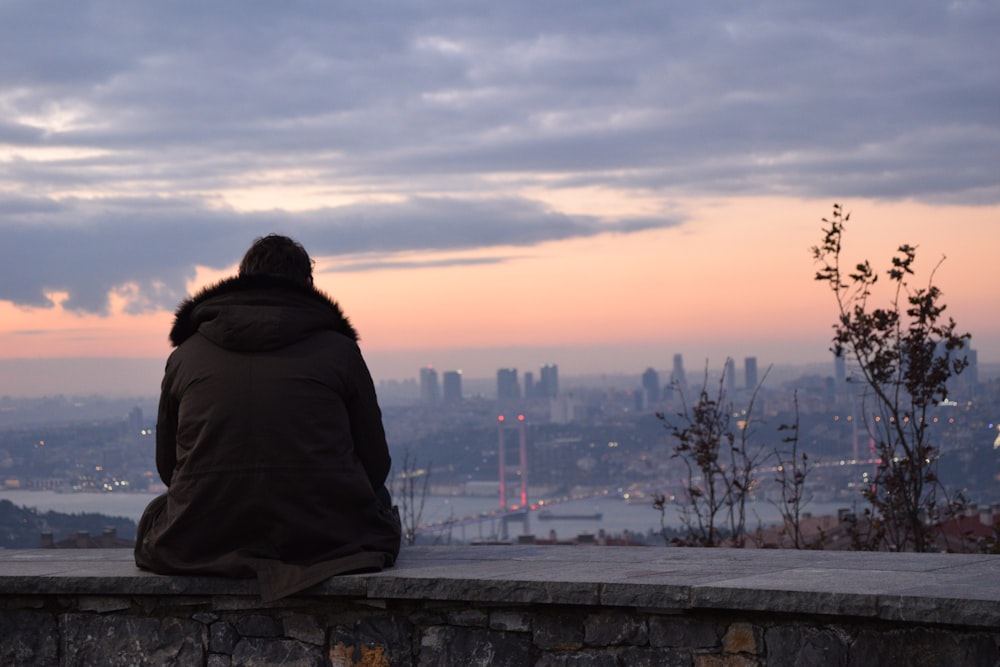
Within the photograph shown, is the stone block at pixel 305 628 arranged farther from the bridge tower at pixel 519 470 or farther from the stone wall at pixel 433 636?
the bridge tower at pixel 519 470

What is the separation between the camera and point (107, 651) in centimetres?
445

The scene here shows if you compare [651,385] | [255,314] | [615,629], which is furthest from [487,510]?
[615,629]

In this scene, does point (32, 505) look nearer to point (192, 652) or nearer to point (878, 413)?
point (878, 413)

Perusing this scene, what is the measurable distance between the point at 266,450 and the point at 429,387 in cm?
3147

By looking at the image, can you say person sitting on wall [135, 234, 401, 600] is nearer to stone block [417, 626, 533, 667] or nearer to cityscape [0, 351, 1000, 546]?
stone block [417, 626, 533, 667]

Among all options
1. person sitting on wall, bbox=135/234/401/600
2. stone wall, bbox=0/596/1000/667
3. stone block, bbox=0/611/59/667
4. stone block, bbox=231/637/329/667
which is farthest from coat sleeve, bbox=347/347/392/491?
stone block, bbox=0/611/59/667

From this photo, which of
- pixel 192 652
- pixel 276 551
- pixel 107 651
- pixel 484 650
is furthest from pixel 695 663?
pixel 107 651

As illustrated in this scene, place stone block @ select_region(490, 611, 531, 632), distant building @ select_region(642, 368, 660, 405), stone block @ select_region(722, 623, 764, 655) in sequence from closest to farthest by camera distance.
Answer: stone block @ select_region(722, 623, 764, 655) → stone block @ select_region(490, 611, 531, 632) → distant building @ select_region(642, 368, 660, 405)

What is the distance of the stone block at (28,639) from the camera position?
4520 mm

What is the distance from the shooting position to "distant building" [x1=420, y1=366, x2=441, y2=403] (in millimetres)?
34500

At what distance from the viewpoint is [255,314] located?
4.36 metres

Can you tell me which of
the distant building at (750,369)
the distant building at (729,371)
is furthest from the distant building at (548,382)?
the distant building at (729,371)

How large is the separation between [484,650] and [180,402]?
139 cm

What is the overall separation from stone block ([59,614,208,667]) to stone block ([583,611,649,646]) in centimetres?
138
